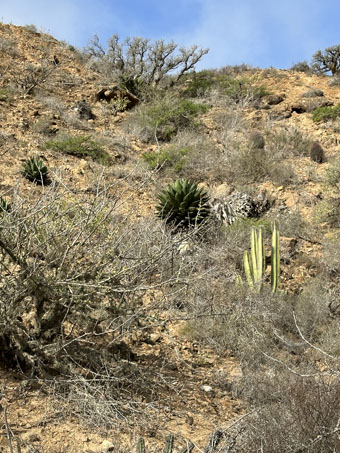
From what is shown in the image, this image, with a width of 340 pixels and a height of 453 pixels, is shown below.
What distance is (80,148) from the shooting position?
12.8 m

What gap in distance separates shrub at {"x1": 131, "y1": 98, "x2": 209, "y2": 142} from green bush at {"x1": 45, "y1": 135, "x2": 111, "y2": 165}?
7.60 ft

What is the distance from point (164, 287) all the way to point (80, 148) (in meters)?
7.27

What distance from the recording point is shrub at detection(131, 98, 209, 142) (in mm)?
15258

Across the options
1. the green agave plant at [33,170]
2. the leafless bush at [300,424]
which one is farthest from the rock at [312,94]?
the leafless bush at [300,424]

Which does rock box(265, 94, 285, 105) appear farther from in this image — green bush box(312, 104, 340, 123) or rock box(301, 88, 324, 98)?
green bush box(312, 104, 340, 123)

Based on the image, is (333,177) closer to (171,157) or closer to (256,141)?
(256,141)

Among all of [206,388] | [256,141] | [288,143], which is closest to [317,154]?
[288,143]

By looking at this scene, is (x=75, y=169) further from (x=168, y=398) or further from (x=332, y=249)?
(x=168, y=398)

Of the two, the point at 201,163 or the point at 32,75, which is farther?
the point at 32,75

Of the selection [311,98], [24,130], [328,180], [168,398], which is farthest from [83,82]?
[168,398]

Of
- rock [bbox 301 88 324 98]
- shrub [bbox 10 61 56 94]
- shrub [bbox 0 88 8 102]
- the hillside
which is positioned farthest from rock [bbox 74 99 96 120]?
rock [bbox 301 88 324 98]

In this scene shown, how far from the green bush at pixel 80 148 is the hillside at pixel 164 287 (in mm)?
50

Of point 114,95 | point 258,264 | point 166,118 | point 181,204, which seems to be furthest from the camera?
point 114,95

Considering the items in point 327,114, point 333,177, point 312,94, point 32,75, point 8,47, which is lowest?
point 333,177
